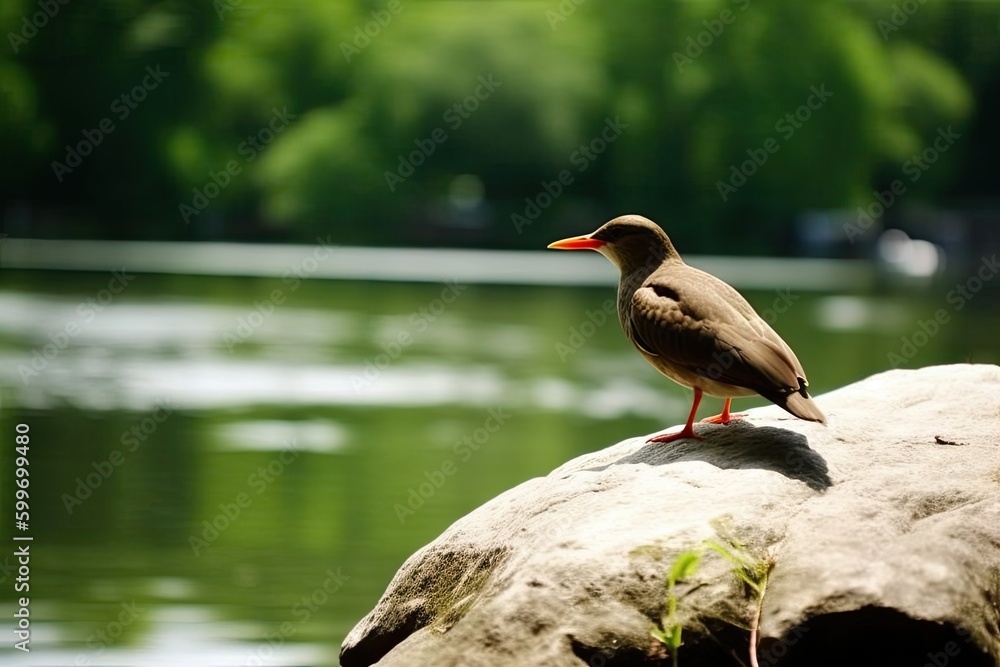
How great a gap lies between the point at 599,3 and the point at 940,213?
2525 centimetres

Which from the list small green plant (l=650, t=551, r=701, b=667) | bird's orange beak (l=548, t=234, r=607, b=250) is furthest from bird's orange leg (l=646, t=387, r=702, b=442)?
small green plant (l=650, t=551, r=701, b=667)

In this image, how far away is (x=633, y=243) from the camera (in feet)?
25.2

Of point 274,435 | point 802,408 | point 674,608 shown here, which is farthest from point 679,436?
point 274,435

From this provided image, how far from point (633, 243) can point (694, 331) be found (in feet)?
3.33

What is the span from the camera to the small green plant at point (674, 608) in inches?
210

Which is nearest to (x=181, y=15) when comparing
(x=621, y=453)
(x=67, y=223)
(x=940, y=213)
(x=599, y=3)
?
(x=67, y=223)

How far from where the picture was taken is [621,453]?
7.20 metres

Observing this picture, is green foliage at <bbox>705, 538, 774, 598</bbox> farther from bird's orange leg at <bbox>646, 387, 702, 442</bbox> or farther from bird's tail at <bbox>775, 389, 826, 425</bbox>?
bird's orange leg at <bbox>646, 387, 702, 442</bbox>

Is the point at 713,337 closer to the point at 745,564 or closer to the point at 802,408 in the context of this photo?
the point at 802,408

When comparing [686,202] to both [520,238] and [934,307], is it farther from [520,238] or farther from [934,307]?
[934,307]

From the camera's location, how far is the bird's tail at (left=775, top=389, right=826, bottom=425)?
6.32 meters

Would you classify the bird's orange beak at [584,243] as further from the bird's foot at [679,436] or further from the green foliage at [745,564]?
the green foliage at [745,564]

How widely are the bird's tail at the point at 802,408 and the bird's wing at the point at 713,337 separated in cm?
5

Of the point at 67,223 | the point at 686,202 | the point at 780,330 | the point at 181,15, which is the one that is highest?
the point at 181,15
